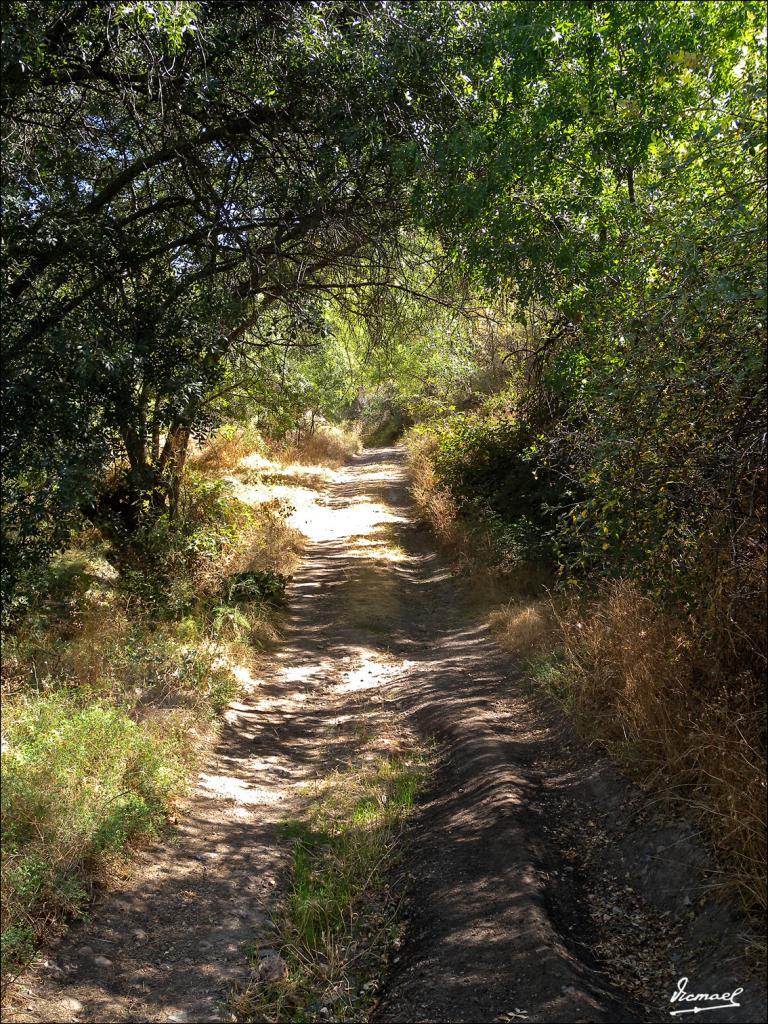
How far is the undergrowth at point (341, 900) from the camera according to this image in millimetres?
3762

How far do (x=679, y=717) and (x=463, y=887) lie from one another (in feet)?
5.36

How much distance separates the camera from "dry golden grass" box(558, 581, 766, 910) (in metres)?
3.68

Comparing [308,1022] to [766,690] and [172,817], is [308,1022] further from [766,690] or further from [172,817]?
[766,690]

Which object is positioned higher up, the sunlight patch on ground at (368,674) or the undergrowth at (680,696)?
the undergrowth at (680,696)

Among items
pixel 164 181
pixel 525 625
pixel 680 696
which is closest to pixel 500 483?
pixel 525 625

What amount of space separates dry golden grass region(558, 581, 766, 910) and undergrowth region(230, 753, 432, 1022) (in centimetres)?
155

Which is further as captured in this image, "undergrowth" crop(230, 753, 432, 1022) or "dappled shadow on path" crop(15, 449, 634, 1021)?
"undergrowth" crop(230, 753, 432, 1022)

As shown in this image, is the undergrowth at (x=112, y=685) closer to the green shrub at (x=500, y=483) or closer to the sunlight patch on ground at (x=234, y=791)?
the sunlight patch on ground at (x=234, y=791)

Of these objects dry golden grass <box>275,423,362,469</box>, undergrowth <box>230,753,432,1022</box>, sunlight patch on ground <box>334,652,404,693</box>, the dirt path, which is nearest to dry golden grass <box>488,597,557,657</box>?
the dirt path

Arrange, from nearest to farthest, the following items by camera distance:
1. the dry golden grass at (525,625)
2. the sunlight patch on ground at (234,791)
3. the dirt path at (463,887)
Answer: the dirt path at (463,887)
the sunlight patch on ground at (234,791)
the dry golden grass at (525,625)

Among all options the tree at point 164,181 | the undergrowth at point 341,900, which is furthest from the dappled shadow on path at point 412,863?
the tree at point 164,181

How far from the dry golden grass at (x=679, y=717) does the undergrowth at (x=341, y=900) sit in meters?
1.55

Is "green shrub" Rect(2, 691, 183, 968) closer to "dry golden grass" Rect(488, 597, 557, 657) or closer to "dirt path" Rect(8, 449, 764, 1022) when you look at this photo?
"dirt path" Rect(8, 449, 764, 1022)

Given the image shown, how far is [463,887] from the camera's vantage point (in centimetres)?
428
